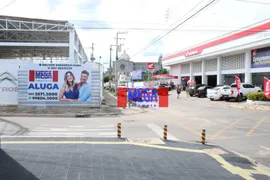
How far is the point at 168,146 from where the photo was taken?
27.8 ft

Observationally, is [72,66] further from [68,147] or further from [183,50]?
[183,50]

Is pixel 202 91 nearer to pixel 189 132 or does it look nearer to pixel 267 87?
pixel 267 87

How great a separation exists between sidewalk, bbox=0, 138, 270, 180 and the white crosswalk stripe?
6.03 ft

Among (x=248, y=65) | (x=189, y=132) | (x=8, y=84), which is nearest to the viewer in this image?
(x=189, y=132)

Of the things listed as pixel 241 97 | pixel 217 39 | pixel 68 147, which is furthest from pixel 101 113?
A: pixel 217 39

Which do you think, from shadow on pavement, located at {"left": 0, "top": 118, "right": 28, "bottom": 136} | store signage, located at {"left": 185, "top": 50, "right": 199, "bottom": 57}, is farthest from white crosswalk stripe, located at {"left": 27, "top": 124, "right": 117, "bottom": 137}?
store signage, located at {"left": 185, "top": 50, "right": 199, "bottom": 57}

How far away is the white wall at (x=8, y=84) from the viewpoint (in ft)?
66.7

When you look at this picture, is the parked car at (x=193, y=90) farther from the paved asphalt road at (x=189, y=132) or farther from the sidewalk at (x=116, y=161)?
the sidewalk at (x=116, y=161)

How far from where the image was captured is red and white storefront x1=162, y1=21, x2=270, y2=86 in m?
30.3

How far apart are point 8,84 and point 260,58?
26.1 m

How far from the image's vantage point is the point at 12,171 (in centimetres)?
521

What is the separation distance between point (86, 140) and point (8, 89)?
14.0 meters

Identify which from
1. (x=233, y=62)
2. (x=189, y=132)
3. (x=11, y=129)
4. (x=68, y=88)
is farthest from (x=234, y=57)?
(x=11, y=129)

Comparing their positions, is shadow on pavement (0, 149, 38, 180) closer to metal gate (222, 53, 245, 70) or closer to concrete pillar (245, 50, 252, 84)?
concrete pillar (245, 50, 252, 84)
